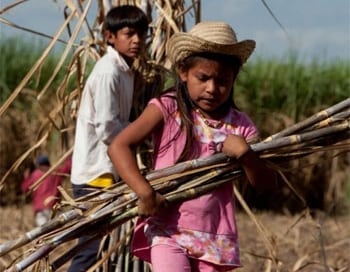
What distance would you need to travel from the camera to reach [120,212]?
12.0 feet

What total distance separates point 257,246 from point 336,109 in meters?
4.91

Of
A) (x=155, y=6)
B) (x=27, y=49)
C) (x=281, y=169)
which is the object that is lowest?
(x=281, y=169)

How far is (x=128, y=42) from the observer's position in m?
4.66

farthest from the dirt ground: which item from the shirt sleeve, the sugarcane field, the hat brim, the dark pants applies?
the hat brim

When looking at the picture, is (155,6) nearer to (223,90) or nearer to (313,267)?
(223,90)

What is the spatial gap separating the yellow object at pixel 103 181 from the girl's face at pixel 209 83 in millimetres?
1065

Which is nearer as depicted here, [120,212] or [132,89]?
[120,212]

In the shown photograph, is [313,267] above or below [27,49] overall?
below

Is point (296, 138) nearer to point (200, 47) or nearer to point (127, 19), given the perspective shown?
point (200, 47)

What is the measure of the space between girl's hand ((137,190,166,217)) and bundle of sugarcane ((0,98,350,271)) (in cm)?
5

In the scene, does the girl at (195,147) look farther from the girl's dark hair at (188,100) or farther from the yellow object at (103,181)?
the yellow object at (103,181)

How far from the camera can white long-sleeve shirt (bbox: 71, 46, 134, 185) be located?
179 inches

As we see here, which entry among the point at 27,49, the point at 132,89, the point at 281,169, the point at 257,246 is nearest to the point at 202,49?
the point at 281,169

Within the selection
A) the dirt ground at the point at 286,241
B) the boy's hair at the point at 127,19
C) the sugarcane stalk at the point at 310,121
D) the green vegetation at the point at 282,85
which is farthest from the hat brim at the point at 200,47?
the green vegetation at the point at 282,85
